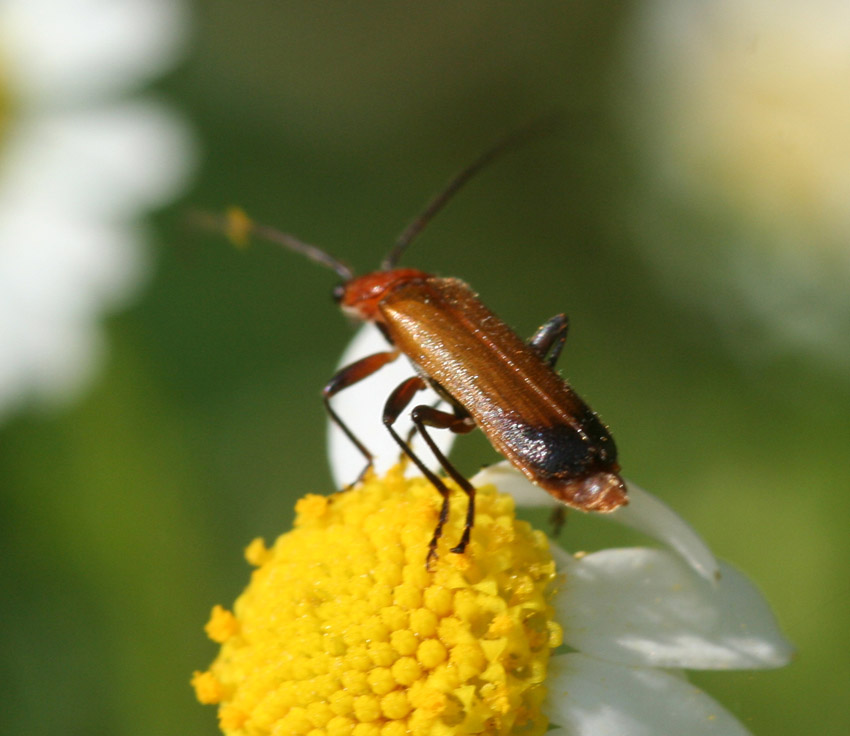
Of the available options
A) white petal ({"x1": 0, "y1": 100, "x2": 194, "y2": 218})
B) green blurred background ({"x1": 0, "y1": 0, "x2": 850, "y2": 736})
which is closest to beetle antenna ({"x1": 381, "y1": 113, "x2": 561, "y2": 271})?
green blurred background ({"x1": 0, "y1": 0, "x2": 850, "y2": 736})

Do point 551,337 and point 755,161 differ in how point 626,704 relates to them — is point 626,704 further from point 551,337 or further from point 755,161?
point 755,161

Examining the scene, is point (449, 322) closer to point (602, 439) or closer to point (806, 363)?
point (602, 439)

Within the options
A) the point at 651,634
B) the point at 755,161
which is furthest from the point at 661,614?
the point at 755,161

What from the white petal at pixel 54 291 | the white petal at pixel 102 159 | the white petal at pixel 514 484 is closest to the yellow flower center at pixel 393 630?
the white petal at pixel 514 484

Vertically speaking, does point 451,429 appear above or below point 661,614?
above

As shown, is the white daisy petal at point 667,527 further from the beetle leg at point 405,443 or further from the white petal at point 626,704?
the beetle leg at point 405,443

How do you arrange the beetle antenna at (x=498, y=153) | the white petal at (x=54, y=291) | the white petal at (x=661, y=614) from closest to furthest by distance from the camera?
1. the white petal at (x=661, y=614)
2. the beetle antenna at (x=498, y=153)
3. the white petal at (x=54, y=291)
